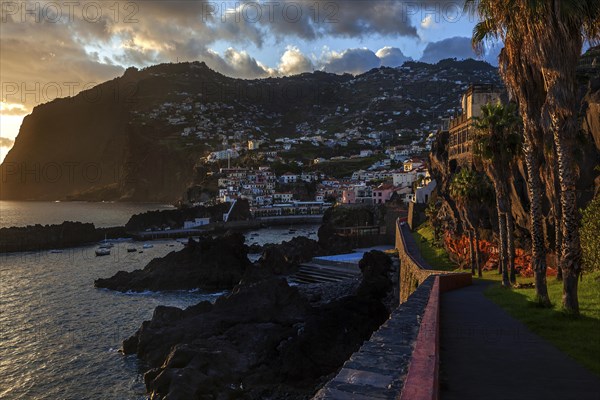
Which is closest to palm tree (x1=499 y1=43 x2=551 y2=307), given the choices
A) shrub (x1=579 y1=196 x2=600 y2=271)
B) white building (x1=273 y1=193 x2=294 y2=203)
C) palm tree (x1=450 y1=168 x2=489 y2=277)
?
shrub (x1=579 y1=196 x2=600 y2=271)

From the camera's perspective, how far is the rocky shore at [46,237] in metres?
84.5

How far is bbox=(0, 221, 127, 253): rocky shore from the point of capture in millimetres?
84500

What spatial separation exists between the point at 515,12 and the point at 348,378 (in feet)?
39.7

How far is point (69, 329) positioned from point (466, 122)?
149 ft

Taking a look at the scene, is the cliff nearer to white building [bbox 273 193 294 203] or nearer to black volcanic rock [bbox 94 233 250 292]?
black volcanic rock [bbox 94 233 250 292]

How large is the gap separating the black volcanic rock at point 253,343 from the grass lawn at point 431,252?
19.3 ft

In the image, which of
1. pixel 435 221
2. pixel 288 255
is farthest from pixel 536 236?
pixel 288 255

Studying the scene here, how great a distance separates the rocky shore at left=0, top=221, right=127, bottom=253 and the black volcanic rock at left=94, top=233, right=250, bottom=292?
41664 millimetres

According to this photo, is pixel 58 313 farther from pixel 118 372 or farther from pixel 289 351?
pixel 289 351

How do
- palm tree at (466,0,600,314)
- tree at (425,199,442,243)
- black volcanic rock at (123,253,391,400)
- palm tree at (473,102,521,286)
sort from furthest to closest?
tree at (425,199,442,243), palm tree at (473,102,521,286), black volcanic rock at (123,253,391,400), palm tree at (466,0,600,314)

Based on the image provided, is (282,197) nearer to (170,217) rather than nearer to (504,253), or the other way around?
(170,217)

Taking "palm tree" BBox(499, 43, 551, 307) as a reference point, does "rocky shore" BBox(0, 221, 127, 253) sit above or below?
below

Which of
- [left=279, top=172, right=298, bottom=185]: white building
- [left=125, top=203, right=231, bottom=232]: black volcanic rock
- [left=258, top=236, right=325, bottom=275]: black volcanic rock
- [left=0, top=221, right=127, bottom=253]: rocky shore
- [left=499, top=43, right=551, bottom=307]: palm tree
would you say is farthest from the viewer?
[left=279, top=172, right=298, bottom=185]: white building

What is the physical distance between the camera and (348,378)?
5492 mm
